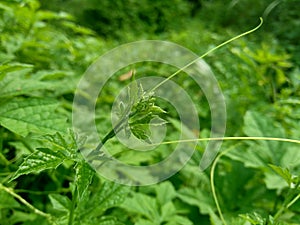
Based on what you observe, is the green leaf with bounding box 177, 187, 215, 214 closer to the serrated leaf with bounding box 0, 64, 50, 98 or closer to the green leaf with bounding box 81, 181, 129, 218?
the green leaf with bounding box 81, 181, 129, 218

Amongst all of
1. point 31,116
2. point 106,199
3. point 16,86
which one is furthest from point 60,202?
point 16,86

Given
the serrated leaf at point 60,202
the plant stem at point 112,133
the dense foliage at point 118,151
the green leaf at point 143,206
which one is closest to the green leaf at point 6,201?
the dense foliage at point 118,151

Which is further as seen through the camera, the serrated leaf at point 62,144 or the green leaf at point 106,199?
the green leaf at point 106,199

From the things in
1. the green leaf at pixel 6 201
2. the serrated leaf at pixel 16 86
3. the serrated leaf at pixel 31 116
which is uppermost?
the serrated leaf at pixel 16 86

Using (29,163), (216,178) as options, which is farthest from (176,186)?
(29,163)

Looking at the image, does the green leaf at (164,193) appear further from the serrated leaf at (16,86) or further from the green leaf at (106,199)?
the serrated leaf at (16,86)

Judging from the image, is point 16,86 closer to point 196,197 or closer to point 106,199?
point 106,199

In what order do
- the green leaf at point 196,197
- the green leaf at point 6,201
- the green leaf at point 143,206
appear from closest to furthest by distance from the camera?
the green leaf at point 6,201 < the green leaf at point 143,206 < the green leaf at point 196,197
